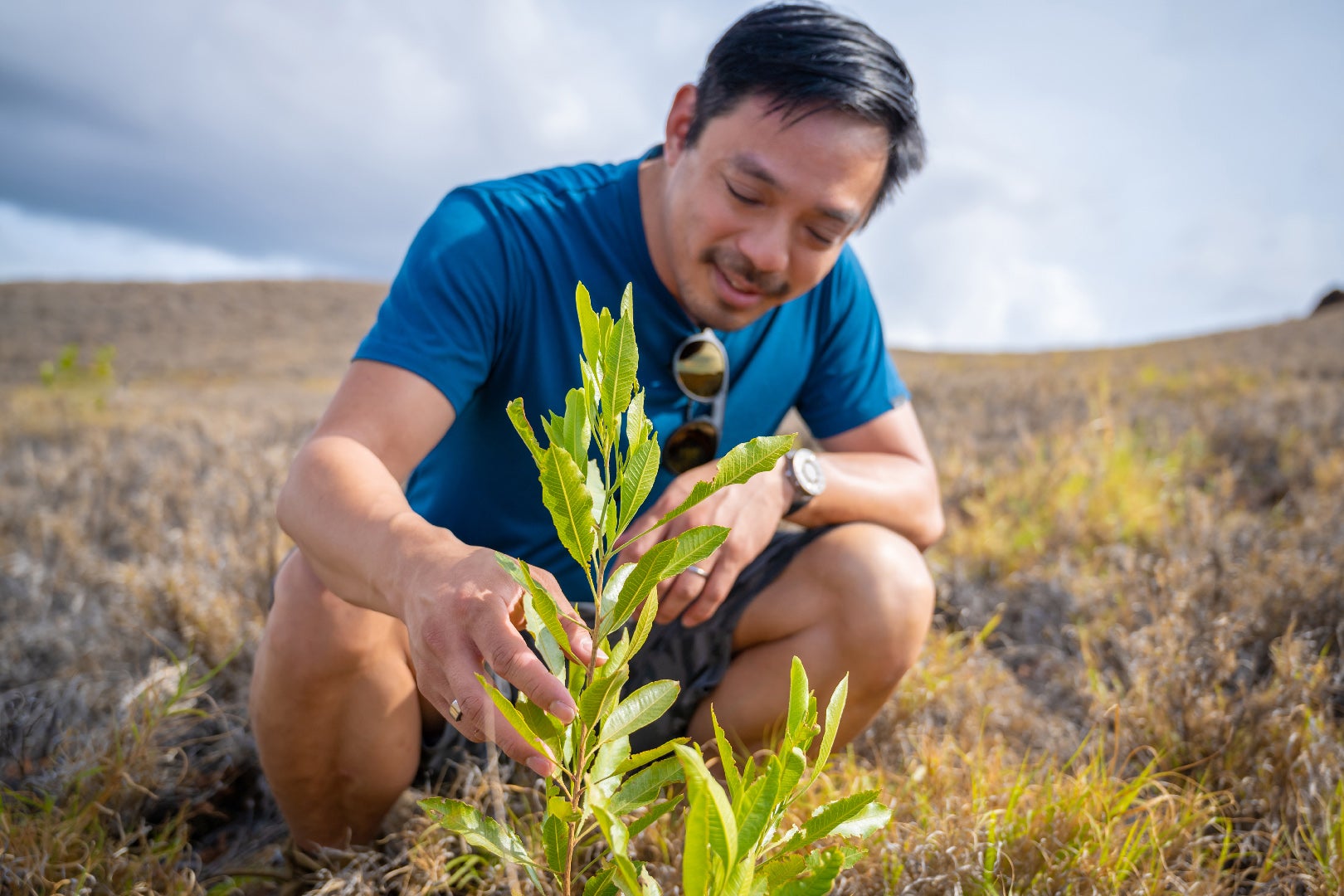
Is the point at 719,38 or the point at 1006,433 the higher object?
the point at 719,38

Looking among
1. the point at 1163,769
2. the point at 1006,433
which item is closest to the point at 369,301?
the point at 1006,433

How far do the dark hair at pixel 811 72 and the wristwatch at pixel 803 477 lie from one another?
706 mm

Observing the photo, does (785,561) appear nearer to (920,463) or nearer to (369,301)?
(920,463)

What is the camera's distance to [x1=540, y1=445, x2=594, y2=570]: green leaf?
627mm

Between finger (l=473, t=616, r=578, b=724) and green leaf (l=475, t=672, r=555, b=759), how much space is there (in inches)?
1.2

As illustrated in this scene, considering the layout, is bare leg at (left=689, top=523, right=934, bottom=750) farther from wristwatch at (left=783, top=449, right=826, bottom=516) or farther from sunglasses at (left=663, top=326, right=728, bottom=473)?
sunglasses at (left=663, top=326, right=728, bottom=473)

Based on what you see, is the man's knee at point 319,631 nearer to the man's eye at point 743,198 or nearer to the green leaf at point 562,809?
the green leaf at point 562,809

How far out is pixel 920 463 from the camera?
2.26 meters

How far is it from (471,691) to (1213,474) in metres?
4.75

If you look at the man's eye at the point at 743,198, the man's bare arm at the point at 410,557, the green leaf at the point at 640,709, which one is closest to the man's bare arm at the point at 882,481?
the man's eye at the point at 743,198

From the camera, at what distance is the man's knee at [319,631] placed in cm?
158

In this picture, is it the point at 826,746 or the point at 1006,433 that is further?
the point at 1006,433

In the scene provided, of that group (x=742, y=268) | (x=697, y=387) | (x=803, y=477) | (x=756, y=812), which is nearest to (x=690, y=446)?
(x=697, y=387)

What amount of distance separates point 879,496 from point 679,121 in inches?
41.2
